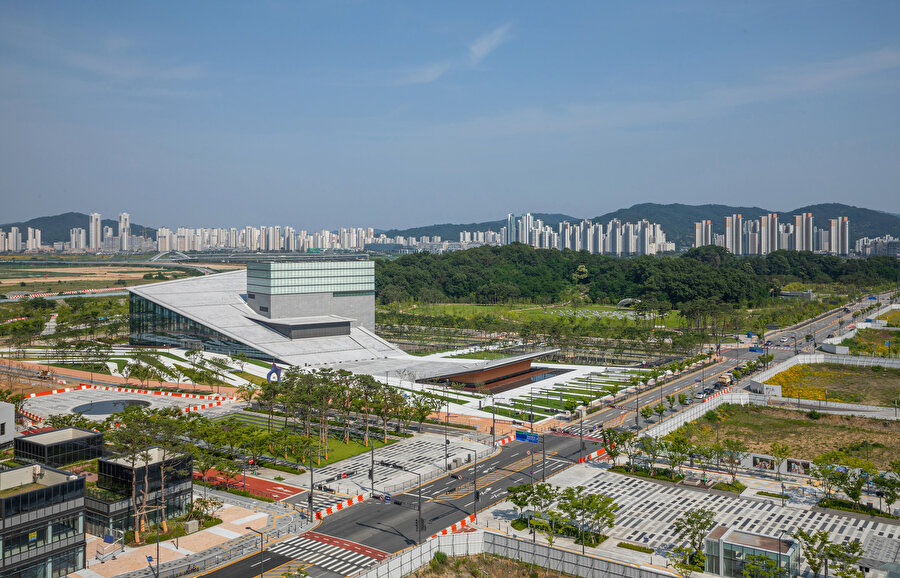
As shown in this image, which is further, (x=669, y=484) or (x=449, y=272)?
(x=449, y=272)

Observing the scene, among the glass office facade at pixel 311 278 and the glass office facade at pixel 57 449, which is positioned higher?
the glass office facade at pixel 311 278

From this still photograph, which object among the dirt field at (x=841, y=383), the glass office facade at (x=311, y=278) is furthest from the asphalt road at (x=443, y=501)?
the glass office facade at (x=311, y=278)

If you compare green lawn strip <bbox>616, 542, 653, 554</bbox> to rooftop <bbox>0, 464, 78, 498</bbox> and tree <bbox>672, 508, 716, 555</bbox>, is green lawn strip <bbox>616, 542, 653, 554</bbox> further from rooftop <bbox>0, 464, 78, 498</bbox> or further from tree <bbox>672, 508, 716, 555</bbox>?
rooftop <bbox>0, 464, 78, 498</bbox>

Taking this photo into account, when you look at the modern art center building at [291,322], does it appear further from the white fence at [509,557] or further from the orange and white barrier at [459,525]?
the white fence at [509,557]

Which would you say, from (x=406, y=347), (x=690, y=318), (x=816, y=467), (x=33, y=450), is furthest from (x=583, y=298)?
(x=33, y=450)

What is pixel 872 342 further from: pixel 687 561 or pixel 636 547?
pixel 687 561

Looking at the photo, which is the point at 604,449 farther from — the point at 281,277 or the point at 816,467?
the point at 281,277

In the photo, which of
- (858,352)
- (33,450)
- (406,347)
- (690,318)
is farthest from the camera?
(690,318)
